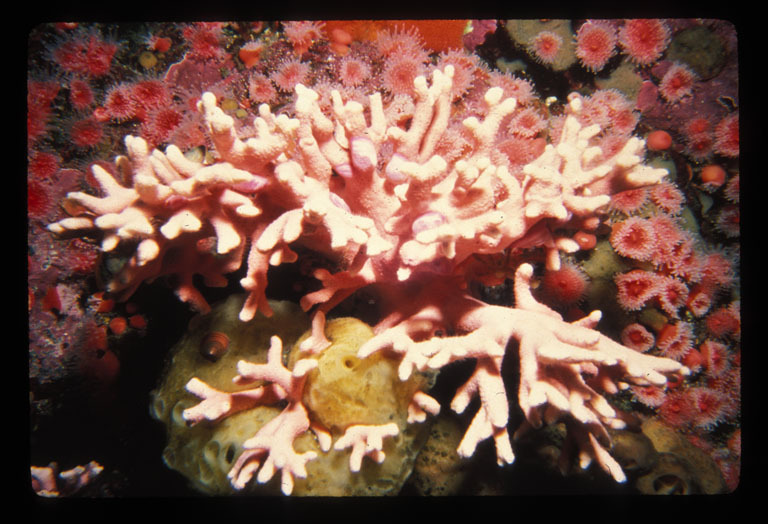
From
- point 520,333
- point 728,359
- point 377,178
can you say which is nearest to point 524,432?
point 520,333

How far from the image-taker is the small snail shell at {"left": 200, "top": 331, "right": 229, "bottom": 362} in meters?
2.11

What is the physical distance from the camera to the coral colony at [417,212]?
167 cm

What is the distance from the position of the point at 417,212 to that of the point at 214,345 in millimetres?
1285

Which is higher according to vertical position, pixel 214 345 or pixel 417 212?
pixel 417 212

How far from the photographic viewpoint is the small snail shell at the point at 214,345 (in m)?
2.11

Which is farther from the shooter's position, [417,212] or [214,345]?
[214,345]

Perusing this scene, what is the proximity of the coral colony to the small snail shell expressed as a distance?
217mm

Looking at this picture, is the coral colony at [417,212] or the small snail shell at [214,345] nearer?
the coral colony at [417,212]

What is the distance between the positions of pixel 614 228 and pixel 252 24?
8.92 feet

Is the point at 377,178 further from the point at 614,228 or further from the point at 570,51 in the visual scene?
the point at 570,51

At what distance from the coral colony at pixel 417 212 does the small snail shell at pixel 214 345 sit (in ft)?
0.71

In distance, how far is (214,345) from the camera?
6.94 ft

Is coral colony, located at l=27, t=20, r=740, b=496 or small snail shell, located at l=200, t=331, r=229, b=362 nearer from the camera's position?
coral colony, located at l=27, t=20, r=740, b=496

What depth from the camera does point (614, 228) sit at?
257 centimetres
